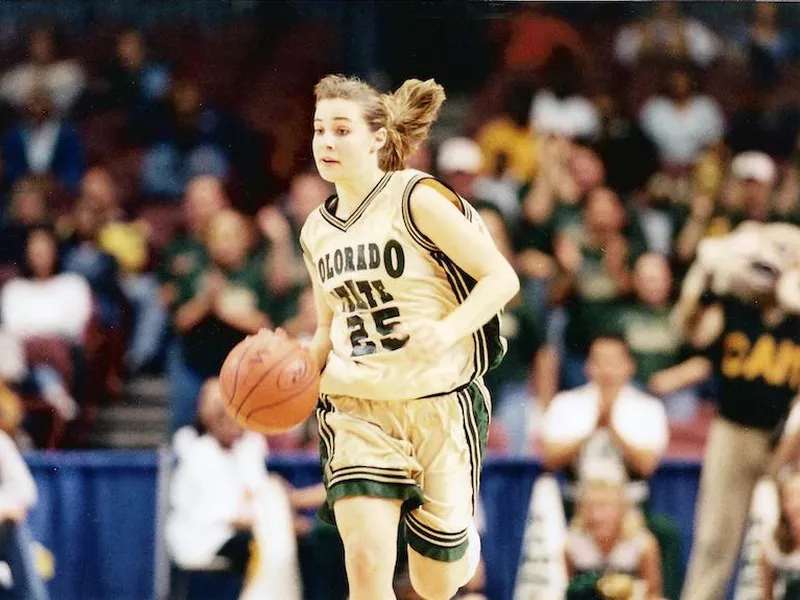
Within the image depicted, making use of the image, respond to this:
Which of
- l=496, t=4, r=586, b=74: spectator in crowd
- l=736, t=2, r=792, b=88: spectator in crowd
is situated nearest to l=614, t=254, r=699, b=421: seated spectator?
l=496, t=4, r=586, b=74: spectator in crowd

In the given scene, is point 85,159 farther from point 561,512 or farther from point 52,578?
point 561,512

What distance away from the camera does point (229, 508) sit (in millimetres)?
6953

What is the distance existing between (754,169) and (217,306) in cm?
301

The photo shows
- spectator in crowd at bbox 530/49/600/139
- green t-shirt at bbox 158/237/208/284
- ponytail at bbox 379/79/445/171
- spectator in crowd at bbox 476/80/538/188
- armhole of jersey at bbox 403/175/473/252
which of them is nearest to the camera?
armhole of jersey at bbox 403/175/473/252

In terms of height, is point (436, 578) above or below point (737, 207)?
below

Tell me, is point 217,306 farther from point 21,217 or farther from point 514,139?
point 514,139

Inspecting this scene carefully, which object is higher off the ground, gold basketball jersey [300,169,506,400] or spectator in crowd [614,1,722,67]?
spectator in crowd [614,1,722,67]

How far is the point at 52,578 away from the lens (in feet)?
23.4

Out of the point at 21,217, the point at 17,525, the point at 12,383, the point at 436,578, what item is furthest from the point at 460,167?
the point at 436,578

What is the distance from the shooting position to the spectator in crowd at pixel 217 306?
23.7 feet

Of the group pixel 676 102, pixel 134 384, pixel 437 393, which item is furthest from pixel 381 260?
pixel 676 102

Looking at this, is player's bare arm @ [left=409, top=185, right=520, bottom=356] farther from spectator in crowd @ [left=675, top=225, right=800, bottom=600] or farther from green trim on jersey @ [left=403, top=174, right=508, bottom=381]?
spectator in crowd @ [left=675, top=225, right=800, bottom=600]

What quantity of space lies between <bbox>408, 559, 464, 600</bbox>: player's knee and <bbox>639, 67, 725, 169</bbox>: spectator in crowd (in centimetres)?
445

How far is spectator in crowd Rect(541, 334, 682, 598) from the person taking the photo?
271 inches
